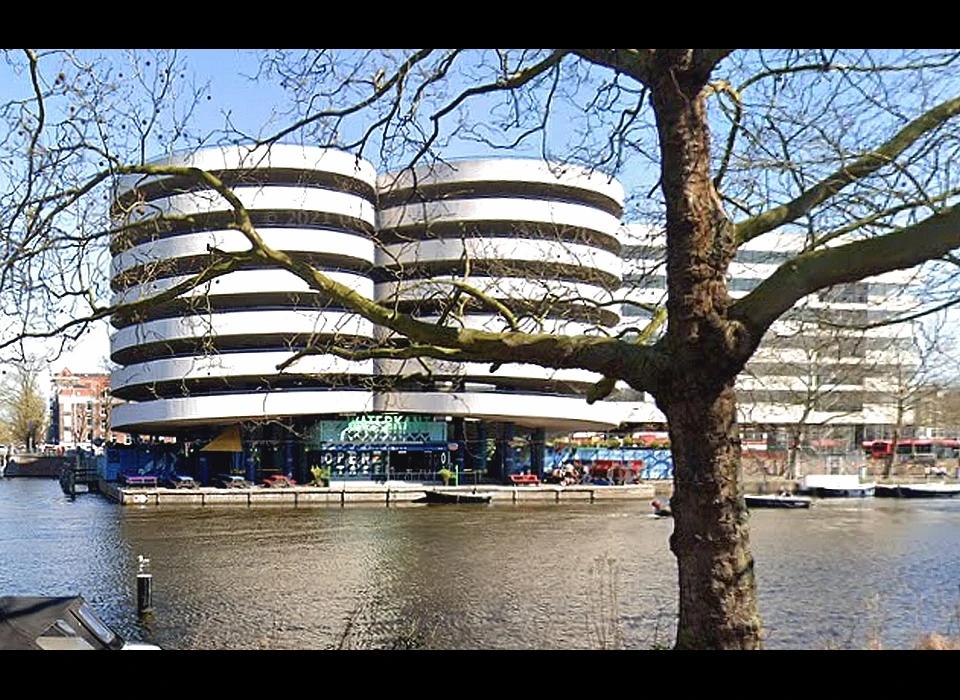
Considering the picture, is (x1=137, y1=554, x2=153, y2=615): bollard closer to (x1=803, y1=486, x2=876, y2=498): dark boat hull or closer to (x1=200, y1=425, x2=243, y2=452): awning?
(x1=200, y1=425, x2=243, y2=452): awning

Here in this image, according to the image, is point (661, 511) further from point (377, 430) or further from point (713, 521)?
point (713, 521)

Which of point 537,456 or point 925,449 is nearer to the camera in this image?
point 537,456

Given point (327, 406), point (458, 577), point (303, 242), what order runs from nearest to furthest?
point (458, 577), point (303, 242), point (327, 406)

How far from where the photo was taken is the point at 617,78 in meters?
7.60

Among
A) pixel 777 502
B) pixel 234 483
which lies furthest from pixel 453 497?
pixel 777 502

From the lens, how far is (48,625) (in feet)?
31.3

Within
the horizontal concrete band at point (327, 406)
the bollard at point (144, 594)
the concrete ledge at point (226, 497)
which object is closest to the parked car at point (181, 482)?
→ the horizontal concrete band at point (327, 406)

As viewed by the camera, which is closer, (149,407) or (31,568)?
(31,568)

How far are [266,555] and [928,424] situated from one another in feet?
195

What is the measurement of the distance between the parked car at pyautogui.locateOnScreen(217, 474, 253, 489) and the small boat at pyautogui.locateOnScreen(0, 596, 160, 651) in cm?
4531

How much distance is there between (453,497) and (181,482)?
19974 mm
